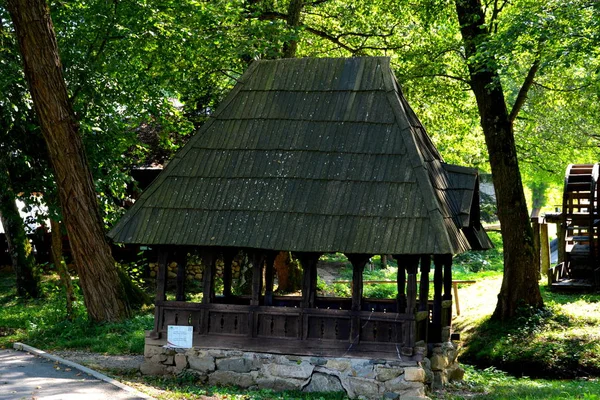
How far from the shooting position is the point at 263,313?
46.0 feet

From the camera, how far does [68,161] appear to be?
16.8 m

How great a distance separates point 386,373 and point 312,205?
2.84 meters

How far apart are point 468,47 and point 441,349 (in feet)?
30.4

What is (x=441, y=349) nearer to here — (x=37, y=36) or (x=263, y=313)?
(x=263, y=313)

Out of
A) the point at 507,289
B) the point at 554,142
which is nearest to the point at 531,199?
the point at 554,142

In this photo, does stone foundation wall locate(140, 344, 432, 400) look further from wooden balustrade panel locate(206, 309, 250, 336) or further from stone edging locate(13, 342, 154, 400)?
stone edging locate(13, 342, 154, 400)

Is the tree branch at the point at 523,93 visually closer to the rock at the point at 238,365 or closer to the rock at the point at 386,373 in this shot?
the rock at the point at 386,373

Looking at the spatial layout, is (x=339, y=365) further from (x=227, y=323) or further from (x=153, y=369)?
(x=153, y=369)

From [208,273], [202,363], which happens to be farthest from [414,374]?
[208,273]

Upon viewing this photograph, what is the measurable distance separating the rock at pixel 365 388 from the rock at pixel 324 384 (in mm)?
206

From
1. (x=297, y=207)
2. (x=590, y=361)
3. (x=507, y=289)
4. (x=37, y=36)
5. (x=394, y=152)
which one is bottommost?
(x=590, y=361)

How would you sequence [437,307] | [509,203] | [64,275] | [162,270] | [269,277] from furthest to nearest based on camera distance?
[509,203]
[64,275]
[269,277]
[437,307]
[162,270]

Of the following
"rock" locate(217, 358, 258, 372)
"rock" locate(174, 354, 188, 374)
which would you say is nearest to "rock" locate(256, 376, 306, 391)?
"rock" locate(217, 358, 258, 372)

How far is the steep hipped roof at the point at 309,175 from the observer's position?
518 inches
